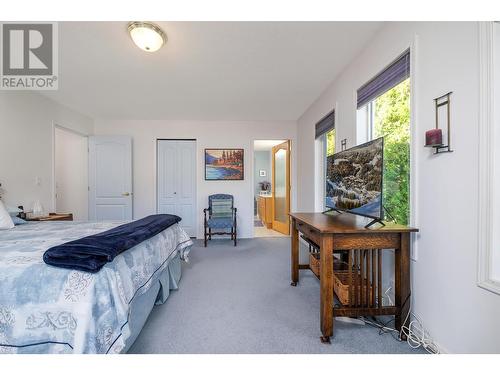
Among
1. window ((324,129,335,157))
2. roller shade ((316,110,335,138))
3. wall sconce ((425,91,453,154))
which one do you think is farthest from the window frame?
window ((324,129,335,157))

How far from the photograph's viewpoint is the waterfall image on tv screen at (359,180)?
1.51m

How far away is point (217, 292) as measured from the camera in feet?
7.45

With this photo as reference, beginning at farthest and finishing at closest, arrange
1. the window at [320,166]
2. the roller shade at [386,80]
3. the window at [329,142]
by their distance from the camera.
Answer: the window at [320,166] < the window at [329,142] < the roller shade at [386,80]

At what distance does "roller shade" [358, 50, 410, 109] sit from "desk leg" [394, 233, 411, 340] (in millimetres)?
1223

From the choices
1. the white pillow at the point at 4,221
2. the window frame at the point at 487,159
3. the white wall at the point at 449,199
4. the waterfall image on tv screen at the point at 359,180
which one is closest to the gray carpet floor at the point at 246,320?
the white wall at the point at 449,199

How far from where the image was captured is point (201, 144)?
4.59 metres

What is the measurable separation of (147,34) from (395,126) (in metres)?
2.24

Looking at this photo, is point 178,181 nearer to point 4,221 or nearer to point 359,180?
point 4,221

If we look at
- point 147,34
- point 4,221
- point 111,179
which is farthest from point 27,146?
point 147,34

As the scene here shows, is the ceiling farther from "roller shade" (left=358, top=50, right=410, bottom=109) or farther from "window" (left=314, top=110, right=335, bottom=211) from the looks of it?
"window" (left=314, top=110, right=335, bottom=211)

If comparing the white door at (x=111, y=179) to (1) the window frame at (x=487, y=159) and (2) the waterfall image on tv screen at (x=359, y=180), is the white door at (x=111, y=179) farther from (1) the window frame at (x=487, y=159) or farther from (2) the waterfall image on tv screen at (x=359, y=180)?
(1) the window frame at (x=487, y=159)

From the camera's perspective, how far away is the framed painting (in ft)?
15.1

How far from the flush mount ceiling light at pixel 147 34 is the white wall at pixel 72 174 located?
10.7ft

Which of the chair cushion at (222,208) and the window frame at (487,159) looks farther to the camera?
the chair cushion at (222,208)
